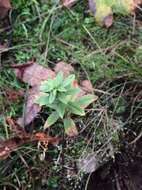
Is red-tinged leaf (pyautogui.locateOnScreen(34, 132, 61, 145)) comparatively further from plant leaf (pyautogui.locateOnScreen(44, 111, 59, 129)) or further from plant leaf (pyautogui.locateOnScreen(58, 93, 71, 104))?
plant leaf (pyautogui.locateOnScreen(58, 93, 71, 104))

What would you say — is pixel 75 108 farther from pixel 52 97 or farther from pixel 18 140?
pixel 18 140

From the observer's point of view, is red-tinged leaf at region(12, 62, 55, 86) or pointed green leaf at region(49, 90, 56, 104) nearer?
pointed green leaf at region(49, 90, 56, 104)

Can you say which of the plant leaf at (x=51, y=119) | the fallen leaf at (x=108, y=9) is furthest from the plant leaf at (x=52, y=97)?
the fallen leaf at (x=108, y=9)

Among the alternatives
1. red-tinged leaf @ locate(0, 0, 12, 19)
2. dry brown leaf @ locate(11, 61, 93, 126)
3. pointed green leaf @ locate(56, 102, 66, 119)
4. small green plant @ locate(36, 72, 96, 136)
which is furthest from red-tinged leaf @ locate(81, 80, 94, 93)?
red-tinged leaf @ locate(0, 0, 12, 19)

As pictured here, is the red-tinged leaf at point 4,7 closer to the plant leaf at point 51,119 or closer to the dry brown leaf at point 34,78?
the dry brown leaf at point 34,78

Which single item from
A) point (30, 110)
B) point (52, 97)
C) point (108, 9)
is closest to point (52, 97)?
point (52, 97)

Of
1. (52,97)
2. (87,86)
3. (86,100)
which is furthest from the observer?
(87,86)

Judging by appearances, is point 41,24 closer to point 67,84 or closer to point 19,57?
point 19,57

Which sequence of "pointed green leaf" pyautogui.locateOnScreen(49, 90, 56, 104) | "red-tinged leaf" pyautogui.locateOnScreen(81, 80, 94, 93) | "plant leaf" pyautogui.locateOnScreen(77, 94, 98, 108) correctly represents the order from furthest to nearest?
"red-tinged leaf" pyautogui.locateOnScreen(81, 80, 94, 93) → "plant leaf" pyautogui.locateOnScreen(77, 94, 98, 108) → "pointed green leaf" pyautogui.locateOnScreen(49, 90, 56, 104)
